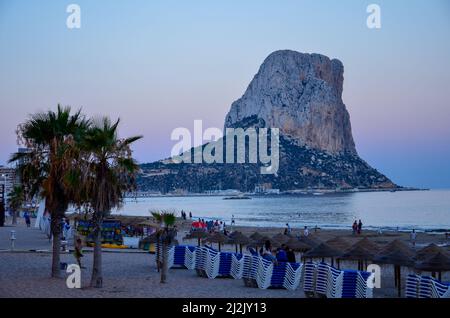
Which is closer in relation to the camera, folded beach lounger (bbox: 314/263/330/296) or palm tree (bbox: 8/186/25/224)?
folded beach lounger (bbox: 314/263/330/296)

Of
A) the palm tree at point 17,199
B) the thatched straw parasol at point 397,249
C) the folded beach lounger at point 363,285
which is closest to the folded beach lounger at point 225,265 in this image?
the thatched straw parasol at point 397,249

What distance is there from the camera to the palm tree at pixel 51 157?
15.0 meters

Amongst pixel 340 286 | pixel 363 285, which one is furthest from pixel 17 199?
pixel 363 285

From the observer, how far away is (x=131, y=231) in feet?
116

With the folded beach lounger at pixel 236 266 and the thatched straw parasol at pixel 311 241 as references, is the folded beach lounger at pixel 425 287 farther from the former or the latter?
the thatched straw parasol at pixel 311 241

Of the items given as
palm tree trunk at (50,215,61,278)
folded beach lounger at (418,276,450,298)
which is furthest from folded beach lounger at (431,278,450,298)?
palm tree trunk at (50,215,61,278)

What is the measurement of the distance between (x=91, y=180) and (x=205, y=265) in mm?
4369

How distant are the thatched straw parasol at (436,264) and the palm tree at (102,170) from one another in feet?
21.8

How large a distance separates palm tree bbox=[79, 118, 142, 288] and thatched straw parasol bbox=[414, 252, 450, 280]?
6.65 m

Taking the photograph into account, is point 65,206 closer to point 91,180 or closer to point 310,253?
point 91,180

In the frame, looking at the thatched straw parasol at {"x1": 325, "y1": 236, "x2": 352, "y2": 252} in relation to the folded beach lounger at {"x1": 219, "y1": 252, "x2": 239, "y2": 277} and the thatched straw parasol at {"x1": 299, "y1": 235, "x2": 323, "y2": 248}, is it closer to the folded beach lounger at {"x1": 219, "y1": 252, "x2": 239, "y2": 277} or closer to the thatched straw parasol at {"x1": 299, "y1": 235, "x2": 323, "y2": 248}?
the thatched straw parasol at {"x1": 299, "y1": 235, "x2": 323, "y2": 248}

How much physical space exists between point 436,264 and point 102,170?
24.7 feet

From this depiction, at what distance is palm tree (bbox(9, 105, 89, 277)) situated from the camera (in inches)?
591
